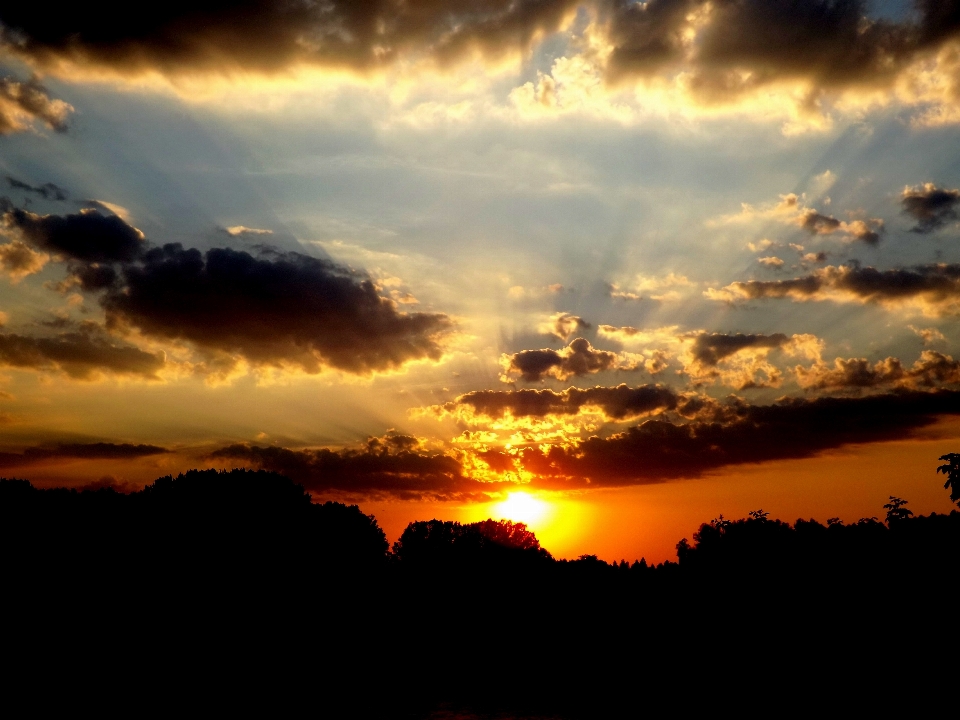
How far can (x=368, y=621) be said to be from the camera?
422ft

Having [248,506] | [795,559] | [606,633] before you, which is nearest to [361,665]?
[248,506]

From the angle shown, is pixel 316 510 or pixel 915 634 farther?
pixel 316 510

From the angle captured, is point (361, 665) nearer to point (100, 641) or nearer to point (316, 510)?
point (316, 510)

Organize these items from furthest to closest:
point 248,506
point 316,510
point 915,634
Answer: point 316,510 → point 248,506 → point 915,634

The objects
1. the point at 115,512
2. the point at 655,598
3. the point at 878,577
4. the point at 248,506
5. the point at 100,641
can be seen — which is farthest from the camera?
the point at 655,598

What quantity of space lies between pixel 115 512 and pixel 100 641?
16.6 m

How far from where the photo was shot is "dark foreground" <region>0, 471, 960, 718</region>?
7369 cm

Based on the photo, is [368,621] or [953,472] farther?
[368,621]

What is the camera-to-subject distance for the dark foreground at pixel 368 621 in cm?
7369

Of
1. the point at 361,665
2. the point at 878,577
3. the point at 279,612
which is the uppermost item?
the point at 878,577

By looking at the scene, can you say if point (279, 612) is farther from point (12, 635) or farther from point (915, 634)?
point (915, 634)

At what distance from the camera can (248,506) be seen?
10681 cm

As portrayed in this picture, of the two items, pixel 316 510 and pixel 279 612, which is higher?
pixel 316 510

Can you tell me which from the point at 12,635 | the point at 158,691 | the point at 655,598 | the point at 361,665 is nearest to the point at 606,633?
the point at 655,598
